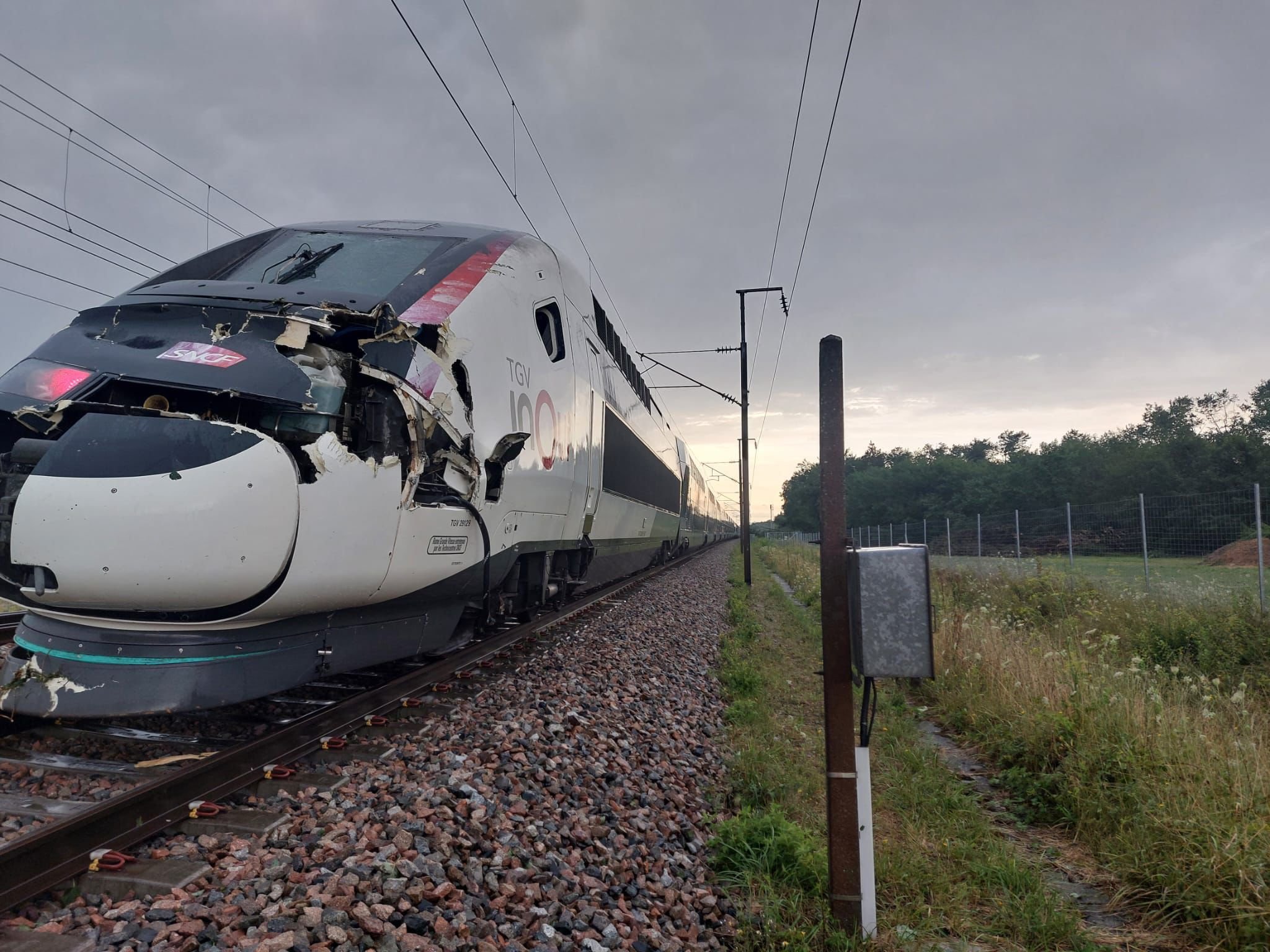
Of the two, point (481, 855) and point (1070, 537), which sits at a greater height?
point (1070, 537)

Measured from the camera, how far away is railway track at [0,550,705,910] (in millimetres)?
2484

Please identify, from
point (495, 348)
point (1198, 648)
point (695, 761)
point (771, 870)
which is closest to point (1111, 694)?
point (695, 761)

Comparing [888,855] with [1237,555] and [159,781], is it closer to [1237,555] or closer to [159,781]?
[159,781]

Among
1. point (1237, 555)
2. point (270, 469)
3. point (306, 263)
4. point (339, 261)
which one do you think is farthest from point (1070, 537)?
point (270, 469)

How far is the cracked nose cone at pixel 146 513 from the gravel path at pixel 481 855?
41.0 inches

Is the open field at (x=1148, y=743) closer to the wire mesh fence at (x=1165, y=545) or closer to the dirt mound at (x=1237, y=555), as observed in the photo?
the wire mesh fence at (x=1165, y=545)

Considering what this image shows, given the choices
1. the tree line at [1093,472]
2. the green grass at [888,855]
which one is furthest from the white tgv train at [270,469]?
the tree line at [1093,472]

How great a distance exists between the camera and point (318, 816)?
117 inches

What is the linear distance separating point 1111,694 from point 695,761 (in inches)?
109

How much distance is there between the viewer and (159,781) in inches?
121

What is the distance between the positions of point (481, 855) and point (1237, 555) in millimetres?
11868

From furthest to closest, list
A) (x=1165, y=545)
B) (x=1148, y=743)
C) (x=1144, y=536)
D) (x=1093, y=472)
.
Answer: (x=1093, y=472) < (x=1165, y=545) < (x=1144, y=536) < (x=1148, y=743)

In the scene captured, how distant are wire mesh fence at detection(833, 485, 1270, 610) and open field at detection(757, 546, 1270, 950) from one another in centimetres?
117

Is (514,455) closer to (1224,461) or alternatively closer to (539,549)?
(539,549)
